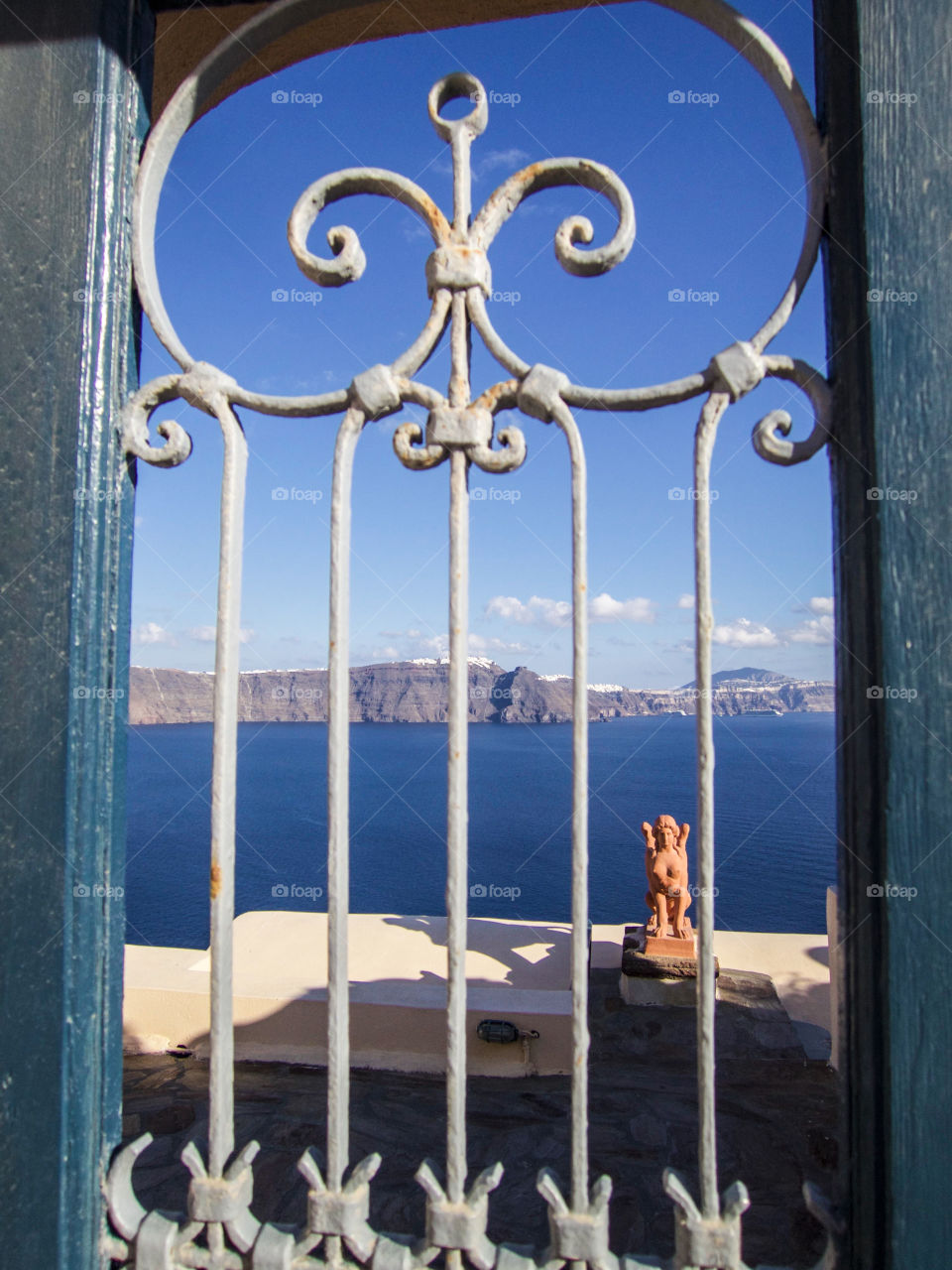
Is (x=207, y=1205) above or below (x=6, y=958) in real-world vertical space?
below

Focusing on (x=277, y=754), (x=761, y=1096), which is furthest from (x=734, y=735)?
(x=761, y=1096)

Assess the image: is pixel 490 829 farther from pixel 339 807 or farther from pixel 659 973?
pixel 339 807

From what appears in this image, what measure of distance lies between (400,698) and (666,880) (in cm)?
12551

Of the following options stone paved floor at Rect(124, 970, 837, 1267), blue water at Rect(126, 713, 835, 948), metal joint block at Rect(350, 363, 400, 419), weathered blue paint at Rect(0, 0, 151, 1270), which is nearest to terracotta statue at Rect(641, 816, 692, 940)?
stone paved floor at Rect(124, 970, 837, 1267)

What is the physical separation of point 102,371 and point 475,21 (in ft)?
6.79

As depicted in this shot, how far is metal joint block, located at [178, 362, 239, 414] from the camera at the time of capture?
6.07 feet

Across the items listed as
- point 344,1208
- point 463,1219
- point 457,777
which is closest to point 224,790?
point 457,777

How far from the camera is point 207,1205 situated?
1.69 meters

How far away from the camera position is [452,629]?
1.75 m

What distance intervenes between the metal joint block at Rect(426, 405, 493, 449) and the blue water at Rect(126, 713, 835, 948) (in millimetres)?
22476

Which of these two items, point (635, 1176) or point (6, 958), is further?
point (635, 1176)

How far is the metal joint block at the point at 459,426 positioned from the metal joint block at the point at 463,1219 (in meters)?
1.54

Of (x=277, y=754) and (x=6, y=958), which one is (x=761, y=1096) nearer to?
(x=6, y=958)

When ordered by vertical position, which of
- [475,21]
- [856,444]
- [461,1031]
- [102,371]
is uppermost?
[475,21]
